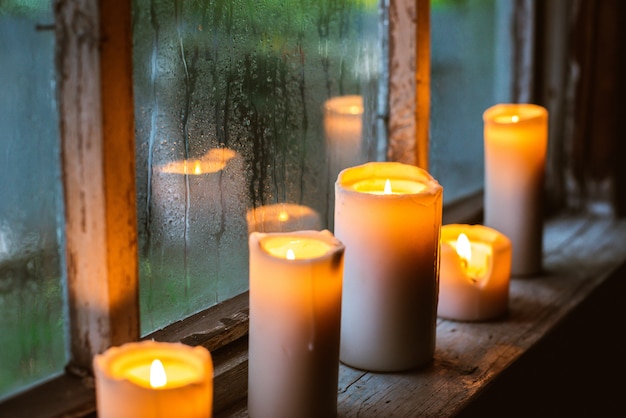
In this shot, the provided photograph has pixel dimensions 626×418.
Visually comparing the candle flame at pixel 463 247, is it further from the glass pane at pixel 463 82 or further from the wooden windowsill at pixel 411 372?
the glass pane at pixel 463 82

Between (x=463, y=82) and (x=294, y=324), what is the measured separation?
891mm

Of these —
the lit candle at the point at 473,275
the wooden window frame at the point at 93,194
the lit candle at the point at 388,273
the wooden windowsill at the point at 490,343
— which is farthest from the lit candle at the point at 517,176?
the wooden window frame at the point at 93,194

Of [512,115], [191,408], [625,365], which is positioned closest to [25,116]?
[191,408]

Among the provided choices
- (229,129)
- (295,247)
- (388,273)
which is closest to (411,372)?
(388,273)

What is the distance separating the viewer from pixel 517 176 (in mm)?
1451

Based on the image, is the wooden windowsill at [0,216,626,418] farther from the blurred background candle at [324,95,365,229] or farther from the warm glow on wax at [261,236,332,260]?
the blurred background candle at [324,95,365,229]

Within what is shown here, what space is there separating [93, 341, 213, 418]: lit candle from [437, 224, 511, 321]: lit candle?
1.69 feet

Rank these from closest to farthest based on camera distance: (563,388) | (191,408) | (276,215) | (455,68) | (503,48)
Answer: (191,408) → (276,215) → (563,388) → (455,68) → (503,48)

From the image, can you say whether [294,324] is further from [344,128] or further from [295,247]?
[344,128]

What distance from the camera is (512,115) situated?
4.83 feet

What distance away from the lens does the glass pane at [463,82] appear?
61.9 inches

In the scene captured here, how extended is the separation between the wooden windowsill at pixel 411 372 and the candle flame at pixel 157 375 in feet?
0.34

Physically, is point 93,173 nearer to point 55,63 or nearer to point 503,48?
point 55,63

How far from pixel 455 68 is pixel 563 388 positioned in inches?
24.6
